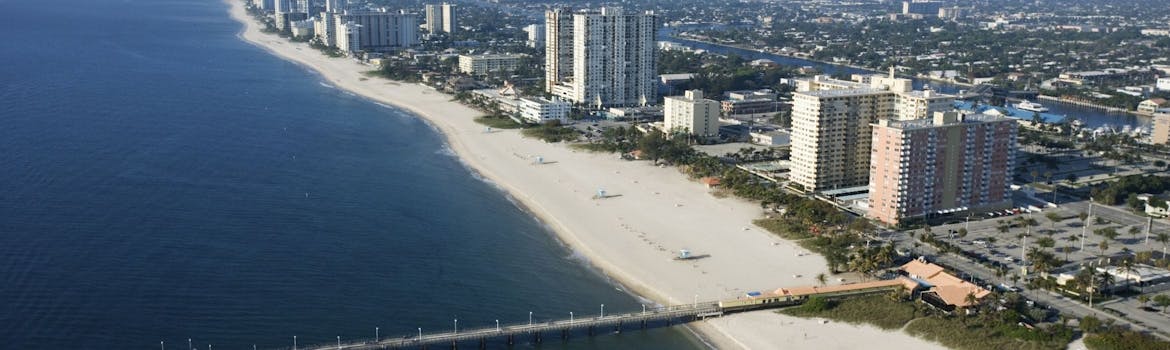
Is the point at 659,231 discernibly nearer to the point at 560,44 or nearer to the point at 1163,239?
the point at 1163,239

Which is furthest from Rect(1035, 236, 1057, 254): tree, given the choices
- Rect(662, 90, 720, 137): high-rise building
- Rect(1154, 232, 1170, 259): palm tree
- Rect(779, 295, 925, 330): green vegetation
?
Rect(662, 90, 720, 137): high-rise building

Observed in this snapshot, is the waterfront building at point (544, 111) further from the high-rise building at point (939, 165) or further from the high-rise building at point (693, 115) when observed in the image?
the high-rise building at point (939, 165)

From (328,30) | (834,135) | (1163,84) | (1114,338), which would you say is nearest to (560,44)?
(834,135)

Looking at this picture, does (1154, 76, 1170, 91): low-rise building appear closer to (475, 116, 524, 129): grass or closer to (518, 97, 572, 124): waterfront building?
(518, 97, 572, 124): waterfront building

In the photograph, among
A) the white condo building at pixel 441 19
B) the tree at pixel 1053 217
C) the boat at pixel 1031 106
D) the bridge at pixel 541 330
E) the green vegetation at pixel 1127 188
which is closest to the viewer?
the bridge at pixel 541 330

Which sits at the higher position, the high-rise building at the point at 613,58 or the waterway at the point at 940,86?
the high-rise building at the point at 613,58

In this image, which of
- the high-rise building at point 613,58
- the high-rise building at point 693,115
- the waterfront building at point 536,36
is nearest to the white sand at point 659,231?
the high-rise building at point 693,115
